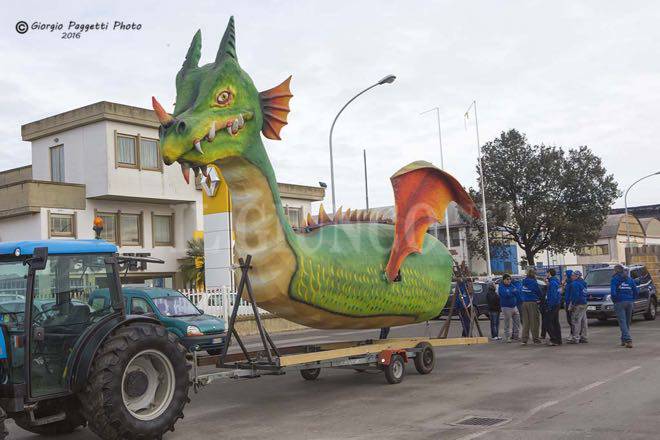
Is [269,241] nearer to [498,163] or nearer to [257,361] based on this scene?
[257,361]

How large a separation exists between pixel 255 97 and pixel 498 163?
117 feet

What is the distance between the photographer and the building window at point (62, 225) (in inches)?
981

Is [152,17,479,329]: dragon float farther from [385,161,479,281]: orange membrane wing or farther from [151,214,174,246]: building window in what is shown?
[151,214,174,246]: building window

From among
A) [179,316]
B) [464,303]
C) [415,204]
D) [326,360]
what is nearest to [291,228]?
[326,360]

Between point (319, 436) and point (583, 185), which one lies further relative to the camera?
point (583, 185)

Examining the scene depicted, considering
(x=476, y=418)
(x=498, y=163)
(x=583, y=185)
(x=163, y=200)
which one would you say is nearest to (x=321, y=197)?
(x=163, y=200)

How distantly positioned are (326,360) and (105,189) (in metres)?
18.7

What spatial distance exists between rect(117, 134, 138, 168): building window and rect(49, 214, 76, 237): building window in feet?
9.24

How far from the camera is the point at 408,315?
33.0ft

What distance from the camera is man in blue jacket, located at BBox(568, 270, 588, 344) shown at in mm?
14164

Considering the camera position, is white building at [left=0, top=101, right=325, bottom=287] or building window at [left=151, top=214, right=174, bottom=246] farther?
building window at [left=151, top=214, right=174, bottom=246]

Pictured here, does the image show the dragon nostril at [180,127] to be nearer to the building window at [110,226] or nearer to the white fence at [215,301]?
the white fence at [215,301]

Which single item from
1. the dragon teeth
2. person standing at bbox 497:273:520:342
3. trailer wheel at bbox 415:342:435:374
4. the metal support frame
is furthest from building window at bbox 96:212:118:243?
the dragon teeth

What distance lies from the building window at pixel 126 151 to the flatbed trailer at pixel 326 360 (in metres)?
17.8
